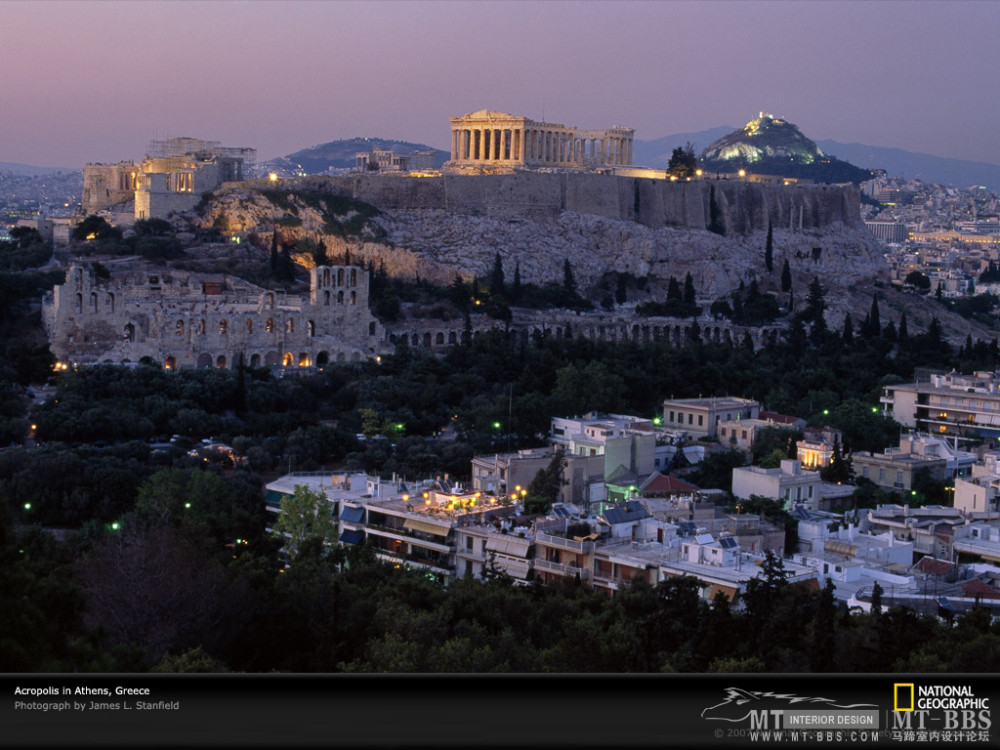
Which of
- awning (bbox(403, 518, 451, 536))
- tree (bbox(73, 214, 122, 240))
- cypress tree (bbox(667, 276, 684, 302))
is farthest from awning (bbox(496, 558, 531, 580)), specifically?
cypress tree (bbox(667, 276, 684, 302))

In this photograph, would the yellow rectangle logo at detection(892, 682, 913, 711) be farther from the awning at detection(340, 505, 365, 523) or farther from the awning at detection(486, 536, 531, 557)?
the awning at detection(340, 505, 365, 523)

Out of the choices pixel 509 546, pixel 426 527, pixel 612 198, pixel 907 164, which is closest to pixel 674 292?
pixel 612 198

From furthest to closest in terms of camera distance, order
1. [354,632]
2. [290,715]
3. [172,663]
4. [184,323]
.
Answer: [184,323], [354,632], [172,663], [290,715]

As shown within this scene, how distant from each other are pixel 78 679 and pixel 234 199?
37.7 metres

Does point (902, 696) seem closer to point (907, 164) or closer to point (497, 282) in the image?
point (497, 282)

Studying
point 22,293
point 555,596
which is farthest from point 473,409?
point 555,596

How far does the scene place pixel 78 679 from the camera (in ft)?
5.41

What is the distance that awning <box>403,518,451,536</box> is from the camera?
51.1 ft

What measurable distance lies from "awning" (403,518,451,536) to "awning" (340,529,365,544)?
561 mm

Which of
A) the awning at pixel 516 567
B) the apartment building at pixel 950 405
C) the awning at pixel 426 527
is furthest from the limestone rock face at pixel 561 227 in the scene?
the awning at pixel 516 567

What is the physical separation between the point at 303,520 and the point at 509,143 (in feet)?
113

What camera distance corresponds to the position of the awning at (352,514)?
16.3 metres

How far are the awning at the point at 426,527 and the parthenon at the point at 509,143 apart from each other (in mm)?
31427

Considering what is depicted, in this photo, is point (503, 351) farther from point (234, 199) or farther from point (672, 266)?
point (672, 266)
